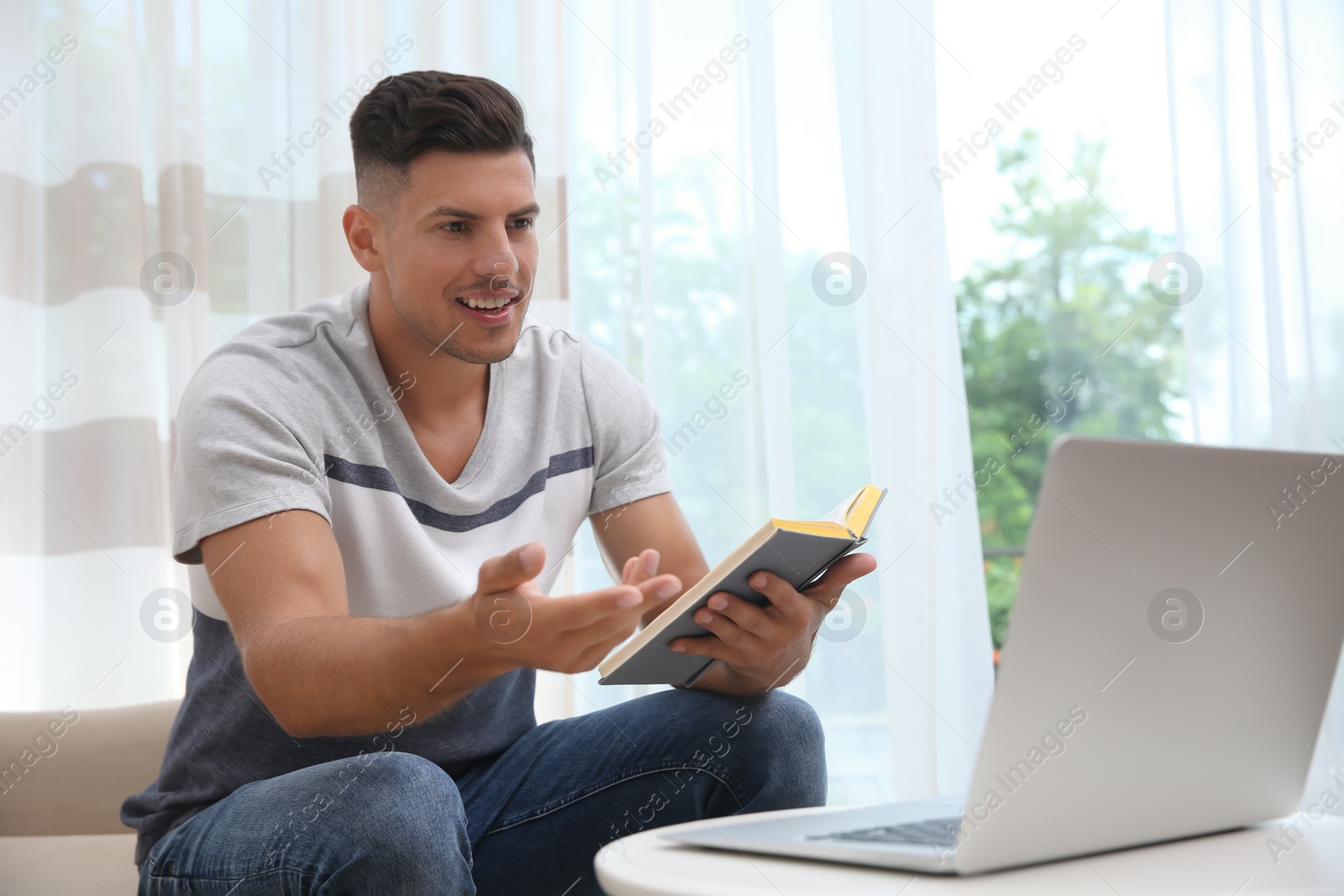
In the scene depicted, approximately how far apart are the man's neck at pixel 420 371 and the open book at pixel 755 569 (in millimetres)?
438

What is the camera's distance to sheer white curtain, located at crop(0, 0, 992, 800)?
1.85 meters

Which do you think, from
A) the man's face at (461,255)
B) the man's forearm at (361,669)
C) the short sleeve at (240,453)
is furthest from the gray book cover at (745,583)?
the man's face at (461,255)

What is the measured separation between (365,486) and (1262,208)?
5.69 ft

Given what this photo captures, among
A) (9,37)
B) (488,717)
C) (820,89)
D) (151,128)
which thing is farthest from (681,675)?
(9,37)

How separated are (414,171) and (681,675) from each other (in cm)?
67

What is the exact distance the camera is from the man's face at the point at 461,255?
1.20 m

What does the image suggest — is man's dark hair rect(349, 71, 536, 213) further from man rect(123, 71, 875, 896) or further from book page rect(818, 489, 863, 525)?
book page rect(818, 489, 863, 525)

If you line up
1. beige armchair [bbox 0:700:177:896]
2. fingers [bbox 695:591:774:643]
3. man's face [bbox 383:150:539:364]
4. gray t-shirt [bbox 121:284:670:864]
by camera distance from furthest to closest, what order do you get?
beige armchair [bbox 0:700:177:896] < man's face [bbox 383:150:539:364] < gray t-shirt [bbox 121:284:670:864] < fingers [bbox 695:591:774:643]

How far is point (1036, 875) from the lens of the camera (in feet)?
1.80

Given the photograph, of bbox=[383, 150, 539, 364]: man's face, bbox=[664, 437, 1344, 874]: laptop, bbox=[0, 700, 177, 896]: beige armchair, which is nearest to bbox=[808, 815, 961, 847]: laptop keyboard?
bbox=[664, 437, 1344, 874]: laptop

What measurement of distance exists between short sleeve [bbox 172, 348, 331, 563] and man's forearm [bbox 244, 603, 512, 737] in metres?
0.14

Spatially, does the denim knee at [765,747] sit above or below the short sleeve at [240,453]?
below

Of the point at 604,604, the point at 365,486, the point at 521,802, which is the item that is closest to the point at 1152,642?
the point at 604,604

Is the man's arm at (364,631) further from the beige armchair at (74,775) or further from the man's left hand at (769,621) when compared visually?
the beige armchair at (74,775)
